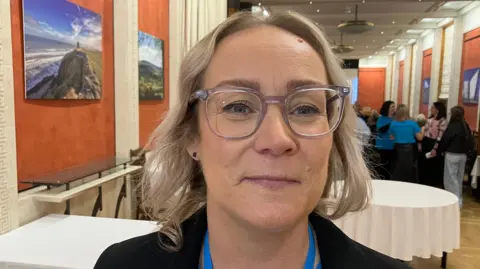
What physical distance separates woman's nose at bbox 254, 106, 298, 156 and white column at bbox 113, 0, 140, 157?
9.68 ft

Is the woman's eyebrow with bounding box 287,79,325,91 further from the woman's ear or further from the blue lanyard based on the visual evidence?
the blue lanyard

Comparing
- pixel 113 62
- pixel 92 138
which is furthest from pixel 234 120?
pixel 113 62

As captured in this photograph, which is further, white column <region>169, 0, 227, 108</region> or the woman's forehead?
white column <region>169, 0, 227, 108</region>

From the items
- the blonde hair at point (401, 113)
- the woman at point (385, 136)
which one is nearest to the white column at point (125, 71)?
the blonde hair at point (401, 113)

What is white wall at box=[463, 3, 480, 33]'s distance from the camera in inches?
336

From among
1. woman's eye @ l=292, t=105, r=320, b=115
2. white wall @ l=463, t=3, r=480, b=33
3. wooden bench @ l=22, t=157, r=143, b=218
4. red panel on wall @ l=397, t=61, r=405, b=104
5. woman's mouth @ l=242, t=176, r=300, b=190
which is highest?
white wall @ l=463, t=3, r=480, b=33

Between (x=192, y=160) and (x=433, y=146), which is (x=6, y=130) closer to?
(x=192, y=160)

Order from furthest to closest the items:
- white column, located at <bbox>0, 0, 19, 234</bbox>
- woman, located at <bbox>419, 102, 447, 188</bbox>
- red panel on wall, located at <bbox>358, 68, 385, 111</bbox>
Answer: red panel on wall, located at <bbox>358, 68, 385, 111</bbox>, woman, located at <bbox>419, 102, 447, 188</bbox>, white column, located at <bbox>0, 0, 19, 234</bbox>

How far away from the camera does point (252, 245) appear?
3.00ft

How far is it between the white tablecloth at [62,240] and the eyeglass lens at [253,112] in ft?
3.92

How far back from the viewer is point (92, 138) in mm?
3260

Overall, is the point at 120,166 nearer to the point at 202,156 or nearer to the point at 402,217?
the point at 402,217

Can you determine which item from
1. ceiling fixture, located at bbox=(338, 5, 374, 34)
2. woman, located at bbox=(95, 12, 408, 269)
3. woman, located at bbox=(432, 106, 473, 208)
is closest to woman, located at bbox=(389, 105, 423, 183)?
woman, located at bbox=(432, 106, 473, 208)

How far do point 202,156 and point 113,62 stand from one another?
2.86 m
